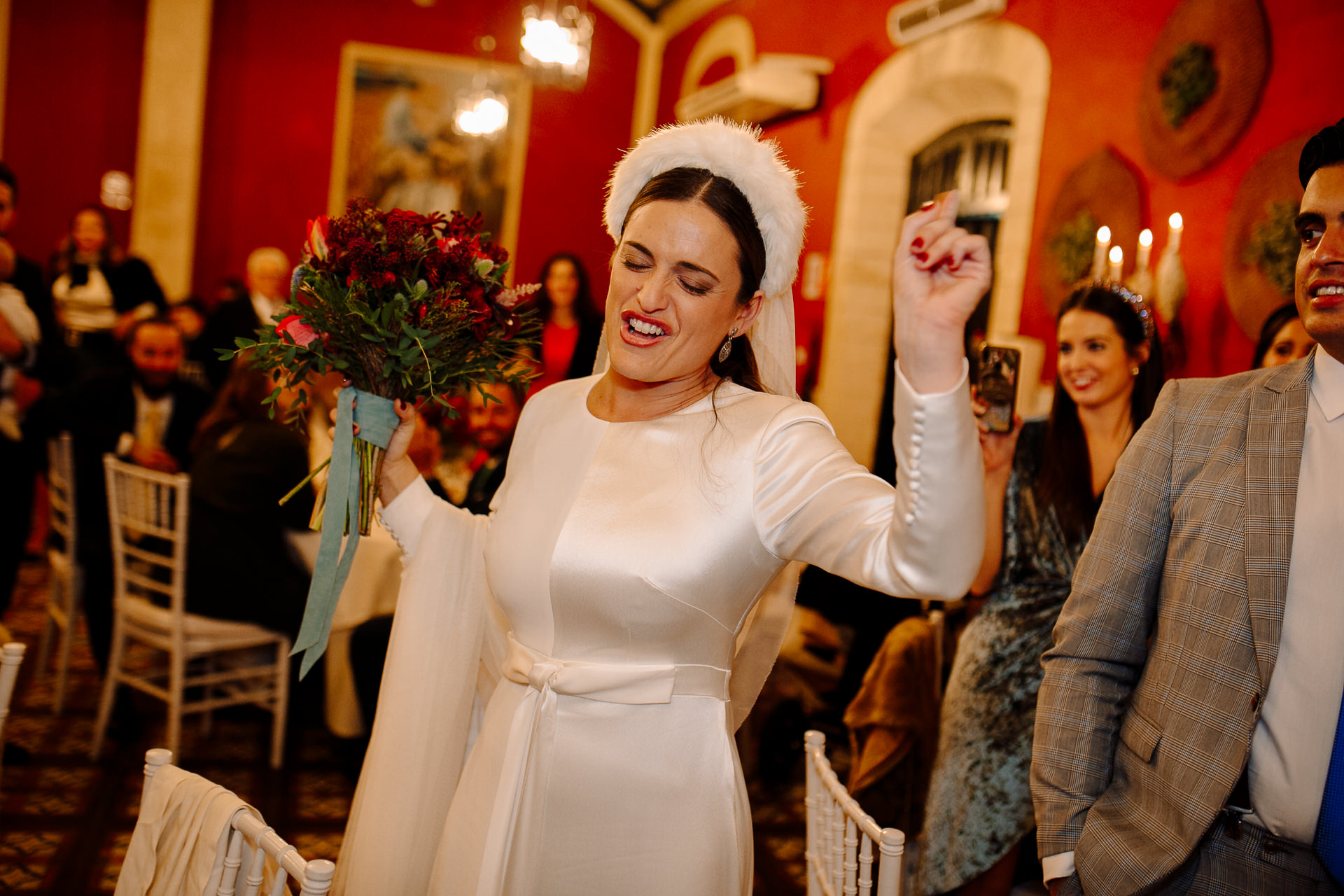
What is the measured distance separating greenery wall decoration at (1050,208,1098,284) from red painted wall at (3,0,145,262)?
7.70m

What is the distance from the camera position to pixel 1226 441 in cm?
151

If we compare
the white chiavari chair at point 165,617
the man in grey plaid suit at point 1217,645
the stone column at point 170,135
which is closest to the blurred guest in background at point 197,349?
the stone column at point 170,135

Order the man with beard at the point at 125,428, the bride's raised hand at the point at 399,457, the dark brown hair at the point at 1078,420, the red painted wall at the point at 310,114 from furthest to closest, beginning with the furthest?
the red painted wall at the point at 310,114 < the man with beard at the point at 125,428 < the dark brown hair at the point at 1078,420 < the bride's raised hand at the point at 399,457

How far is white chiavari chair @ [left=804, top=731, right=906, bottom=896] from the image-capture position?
52.5 inches

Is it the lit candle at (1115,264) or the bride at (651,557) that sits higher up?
the lit candle at (1115,264)

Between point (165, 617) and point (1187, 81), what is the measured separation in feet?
12.6

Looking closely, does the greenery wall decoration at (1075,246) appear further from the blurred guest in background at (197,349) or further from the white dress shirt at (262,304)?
the white dress shirt at (262,304)

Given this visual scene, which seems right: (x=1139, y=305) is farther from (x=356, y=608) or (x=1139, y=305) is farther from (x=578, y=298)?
(x=578, y=298)

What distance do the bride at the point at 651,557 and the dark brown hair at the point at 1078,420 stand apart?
1103mm

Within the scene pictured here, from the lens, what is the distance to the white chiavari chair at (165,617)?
336 centimetres

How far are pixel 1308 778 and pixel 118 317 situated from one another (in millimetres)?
6347

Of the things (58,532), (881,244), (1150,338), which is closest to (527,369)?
(1150,338)

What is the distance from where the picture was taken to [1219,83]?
3.30 meters

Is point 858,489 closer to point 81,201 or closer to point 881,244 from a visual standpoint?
point 881,244
